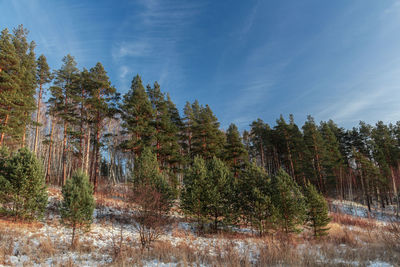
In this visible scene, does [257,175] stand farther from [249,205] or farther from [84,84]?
[84,84]

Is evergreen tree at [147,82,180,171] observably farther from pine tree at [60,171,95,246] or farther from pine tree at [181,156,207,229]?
pine tree at [60,171,95,246]

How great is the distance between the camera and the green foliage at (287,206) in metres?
14.2

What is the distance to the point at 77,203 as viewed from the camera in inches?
383

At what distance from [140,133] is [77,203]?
12112mm

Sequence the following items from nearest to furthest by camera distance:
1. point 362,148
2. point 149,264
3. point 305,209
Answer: point 149,264
point 305,209
point 362,148

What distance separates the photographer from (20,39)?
72.7ft

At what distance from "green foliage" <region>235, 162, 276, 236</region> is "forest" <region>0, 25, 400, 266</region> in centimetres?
8

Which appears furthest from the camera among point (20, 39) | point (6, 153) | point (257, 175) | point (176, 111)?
point (176, 111)

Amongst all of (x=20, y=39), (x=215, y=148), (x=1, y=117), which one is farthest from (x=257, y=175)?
(x=20, y=39)

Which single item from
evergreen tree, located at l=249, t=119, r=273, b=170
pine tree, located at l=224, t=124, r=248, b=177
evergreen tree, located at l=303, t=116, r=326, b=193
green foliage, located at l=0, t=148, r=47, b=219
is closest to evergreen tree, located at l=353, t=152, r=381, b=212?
evergreen tree, located at l=303, t=116, r=326, b=193

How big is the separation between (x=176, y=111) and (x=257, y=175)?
62.3 ft

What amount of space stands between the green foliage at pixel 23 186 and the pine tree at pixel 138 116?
9341 mm

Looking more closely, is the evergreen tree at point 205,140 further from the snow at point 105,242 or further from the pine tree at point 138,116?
the snow at point 105,242

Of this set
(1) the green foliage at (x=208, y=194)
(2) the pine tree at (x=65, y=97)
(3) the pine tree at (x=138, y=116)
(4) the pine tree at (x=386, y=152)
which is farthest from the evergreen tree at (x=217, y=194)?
(4) the pine tree at (x=386, y=152)
